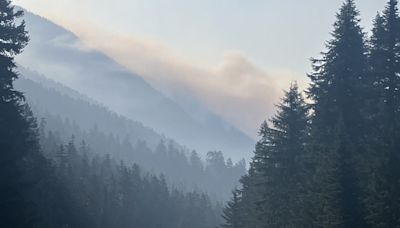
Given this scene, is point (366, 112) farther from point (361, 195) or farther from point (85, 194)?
point (85, 194)

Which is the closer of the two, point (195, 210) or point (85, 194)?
point (85, 194)

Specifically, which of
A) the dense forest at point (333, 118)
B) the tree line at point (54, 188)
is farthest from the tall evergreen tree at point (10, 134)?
the dense forest at point (333, 118)

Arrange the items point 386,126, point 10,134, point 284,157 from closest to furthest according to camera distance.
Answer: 1. point 10,134
2. point 386,126
3. point 284,157

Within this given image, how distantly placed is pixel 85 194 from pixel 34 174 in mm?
49302

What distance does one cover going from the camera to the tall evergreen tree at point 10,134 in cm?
2625

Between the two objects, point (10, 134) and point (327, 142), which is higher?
point (327, 142)

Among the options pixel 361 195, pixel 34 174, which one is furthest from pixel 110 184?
pixel 361 195

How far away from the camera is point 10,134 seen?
26.9 m

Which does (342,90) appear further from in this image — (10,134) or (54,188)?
(54,188)

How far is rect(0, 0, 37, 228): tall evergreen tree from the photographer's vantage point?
86.1 feet

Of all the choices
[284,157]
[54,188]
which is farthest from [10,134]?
[54,188]

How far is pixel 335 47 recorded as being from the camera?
131 ft

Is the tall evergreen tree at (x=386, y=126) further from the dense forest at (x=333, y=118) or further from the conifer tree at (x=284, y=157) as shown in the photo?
the conifer tree at (x=284, y=157)

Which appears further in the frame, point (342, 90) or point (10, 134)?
point (342, 90)
